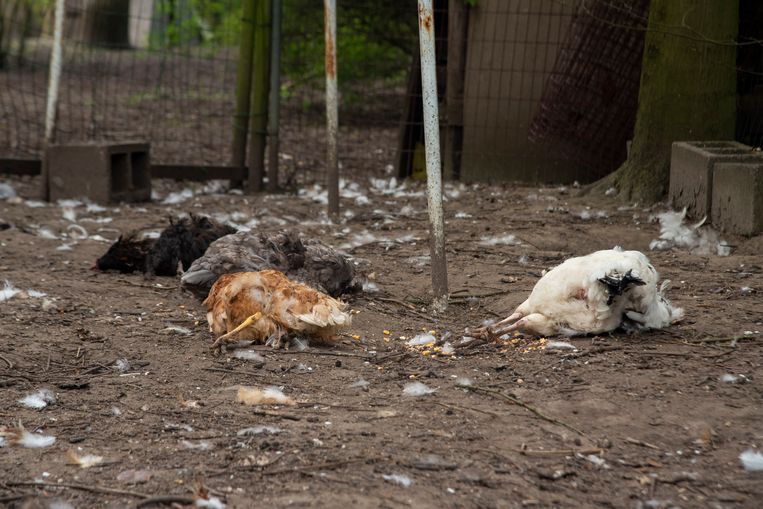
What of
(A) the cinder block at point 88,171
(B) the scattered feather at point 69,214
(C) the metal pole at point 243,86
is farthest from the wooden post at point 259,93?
(B) the scattered feather at point 69,214

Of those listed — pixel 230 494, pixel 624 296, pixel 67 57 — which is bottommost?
pixel 230 494

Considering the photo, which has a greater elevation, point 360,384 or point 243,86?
point 243,86

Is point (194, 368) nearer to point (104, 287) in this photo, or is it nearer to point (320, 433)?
point (320, 433)

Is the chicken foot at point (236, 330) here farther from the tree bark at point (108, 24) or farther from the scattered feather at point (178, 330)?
the tree bark at point (108, 24)

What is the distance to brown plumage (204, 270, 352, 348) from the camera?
3998 millimetres

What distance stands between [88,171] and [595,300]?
515 cm

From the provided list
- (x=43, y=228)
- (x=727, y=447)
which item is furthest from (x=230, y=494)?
(x=43, y=228)

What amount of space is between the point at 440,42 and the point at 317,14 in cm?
147

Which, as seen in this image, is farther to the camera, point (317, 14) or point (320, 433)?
point (317, 14)

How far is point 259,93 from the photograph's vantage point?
8617mm

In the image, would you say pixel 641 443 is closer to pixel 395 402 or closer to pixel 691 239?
pixel 395 402

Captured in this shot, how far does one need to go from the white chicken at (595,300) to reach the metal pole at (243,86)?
16.8 ft

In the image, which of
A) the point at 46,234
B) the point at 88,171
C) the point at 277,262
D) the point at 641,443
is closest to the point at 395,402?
the point at 641,443

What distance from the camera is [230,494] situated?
104 inches
